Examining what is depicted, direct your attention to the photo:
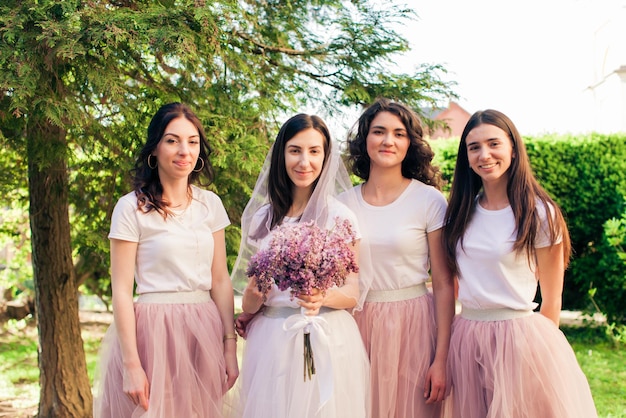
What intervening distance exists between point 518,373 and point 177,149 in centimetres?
214

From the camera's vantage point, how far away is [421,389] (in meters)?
3.50

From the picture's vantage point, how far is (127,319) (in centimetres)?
317

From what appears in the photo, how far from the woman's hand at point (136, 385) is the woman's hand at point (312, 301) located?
0.89 meters

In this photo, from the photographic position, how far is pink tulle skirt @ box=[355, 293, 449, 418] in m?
3.48

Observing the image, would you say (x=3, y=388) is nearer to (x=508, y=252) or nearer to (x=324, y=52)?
(x=324, y=52)

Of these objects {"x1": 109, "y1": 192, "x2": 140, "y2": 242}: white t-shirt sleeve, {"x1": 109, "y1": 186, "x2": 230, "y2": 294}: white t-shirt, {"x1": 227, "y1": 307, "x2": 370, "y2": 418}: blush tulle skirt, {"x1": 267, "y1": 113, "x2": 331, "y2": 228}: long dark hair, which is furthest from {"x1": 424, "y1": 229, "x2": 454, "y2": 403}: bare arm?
{"x1": 109, "y1": 192, "x2": 140, "y2": 242}: white t-shirt sleeve

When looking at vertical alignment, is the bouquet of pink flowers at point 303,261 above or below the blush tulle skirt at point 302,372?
above

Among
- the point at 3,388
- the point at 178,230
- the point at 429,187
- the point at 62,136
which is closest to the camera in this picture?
the point at 178,230

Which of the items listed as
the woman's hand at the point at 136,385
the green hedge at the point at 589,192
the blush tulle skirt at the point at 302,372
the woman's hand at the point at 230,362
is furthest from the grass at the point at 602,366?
the woman's hand at the point at 136,385

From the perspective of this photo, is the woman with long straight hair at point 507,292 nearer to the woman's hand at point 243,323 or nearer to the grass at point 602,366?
the woman's hand at point 243,323

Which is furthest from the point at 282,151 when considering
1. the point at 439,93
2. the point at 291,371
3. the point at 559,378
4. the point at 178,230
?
the point at 439,93

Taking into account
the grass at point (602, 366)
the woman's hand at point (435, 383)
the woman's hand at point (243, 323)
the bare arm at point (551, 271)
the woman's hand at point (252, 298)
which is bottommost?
the grass at point (602, 366)

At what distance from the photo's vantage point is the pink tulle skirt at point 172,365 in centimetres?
321

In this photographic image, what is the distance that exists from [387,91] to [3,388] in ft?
18.9
